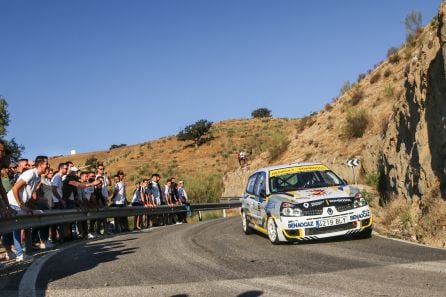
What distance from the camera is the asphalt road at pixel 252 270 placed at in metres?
6.53

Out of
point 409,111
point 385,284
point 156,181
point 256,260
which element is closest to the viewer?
point 385,284

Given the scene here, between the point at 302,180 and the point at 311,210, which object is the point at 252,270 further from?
the point at 302,180

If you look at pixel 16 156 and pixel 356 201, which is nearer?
pixel 356 201

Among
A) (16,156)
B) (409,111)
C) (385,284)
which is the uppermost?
(16,156)

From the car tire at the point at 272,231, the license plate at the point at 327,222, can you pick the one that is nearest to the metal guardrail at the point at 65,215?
the car tire at the point at 272,231

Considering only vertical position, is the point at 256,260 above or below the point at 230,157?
below

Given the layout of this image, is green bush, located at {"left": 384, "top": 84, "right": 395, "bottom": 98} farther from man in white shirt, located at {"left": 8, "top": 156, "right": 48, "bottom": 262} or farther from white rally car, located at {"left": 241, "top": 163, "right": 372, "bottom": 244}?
man in white shirt, located at {"left": 8, "top": 156, "right": 48, "bottom": 262}

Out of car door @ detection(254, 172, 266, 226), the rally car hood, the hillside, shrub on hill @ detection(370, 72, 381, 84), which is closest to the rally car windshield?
car door @ detection(254, 172, 266, 226)

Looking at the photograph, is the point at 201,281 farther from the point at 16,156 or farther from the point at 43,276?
the point at 16,156

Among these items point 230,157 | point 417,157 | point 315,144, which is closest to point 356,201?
point 417,157

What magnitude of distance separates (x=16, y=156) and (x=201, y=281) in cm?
3493

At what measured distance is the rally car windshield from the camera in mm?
12117

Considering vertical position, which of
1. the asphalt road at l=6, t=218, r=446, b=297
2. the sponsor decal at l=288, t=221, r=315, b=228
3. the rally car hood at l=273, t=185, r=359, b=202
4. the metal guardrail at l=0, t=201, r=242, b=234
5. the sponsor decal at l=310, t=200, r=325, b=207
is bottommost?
the asphalt road at l=6, t=218, r=446, b=297

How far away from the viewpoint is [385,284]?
21.2 ft
